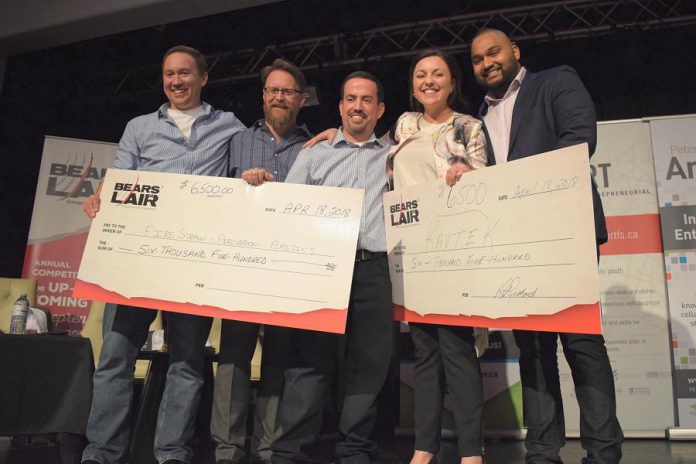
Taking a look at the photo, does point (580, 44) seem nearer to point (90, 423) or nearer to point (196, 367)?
point (196, 367)

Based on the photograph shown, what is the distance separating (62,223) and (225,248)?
3633mm

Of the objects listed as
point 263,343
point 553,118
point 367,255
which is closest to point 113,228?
point 263,343

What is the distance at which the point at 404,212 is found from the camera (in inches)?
77.3

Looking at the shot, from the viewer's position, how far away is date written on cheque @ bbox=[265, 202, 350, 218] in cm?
192

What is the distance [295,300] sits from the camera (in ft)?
6.12

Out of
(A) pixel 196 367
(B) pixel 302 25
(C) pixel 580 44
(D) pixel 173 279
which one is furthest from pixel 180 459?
(C) pixel 580 44

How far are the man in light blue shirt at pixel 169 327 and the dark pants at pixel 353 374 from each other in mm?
359

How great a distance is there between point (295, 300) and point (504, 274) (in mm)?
723

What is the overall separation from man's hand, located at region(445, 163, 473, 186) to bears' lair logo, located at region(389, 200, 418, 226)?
0.50 feet

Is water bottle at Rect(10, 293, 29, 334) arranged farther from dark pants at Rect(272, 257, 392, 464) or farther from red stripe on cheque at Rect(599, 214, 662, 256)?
red stripe on cheque at Rect(599, 214, 662, 256)

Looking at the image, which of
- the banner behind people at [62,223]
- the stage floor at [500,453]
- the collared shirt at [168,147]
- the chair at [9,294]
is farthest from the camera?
the banner behind people at [62,223]

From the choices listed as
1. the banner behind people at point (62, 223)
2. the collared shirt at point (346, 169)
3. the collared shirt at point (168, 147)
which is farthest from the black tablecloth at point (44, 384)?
the banner behind people at point (62, 223)

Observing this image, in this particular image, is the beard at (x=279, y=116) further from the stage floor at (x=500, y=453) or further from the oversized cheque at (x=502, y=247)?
the stage floor at (x=500, y=453)

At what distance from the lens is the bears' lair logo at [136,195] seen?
2008 mm
